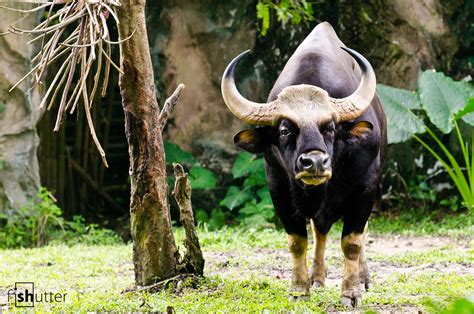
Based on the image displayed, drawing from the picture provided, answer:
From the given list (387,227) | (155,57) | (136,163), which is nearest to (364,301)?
(136,163)

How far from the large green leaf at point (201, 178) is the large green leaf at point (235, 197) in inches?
10.0

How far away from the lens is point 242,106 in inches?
215

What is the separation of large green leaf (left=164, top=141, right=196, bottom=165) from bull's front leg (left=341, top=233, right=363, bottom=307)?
6.27m

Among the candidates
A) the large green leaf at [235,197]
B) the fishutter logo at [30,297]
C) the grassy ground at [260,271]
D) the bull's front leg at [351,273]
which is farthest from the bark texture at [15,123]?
the bull's front leg at [351,273]

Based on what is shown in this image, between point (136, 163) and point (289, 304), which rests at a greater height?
point (136, 163)

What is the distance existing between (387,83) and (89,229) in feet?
15.2

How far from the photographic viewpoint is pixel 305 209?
542 cm

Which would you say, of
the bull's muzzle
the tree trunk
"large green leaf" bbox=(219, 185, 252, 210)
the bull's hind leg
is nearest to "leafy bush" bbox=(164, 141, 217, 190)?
"large green leaf" bbox=(219, 185, 252, 210)

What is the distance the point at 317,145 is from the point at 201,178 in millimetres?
6755

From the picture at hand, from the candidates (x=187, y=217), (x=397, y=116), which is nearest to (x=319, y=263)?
(x=187, y=217)

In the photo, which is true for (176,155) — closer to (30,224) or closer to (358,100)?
(30,224)

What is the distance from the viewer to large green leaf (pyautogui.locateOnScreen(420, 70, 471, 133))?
10461 mm

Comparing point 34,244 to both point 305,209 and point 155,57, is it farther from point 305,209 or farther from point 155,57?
point 305,209

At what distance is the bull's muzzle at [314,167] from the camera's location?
4.82 m
